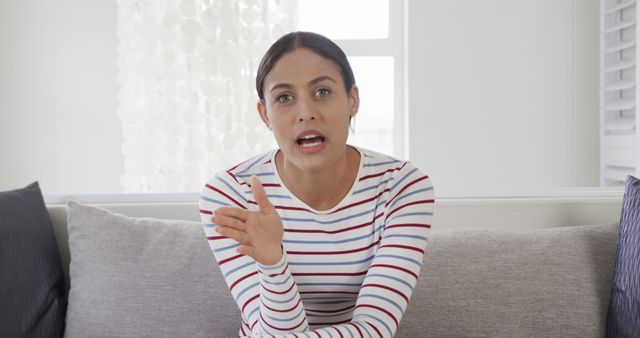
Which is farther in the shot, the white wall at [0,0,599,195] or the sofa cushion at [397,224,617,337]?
the white wall at [0,0,599,195]

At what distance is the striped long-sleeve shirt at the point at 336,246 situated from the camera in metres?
1.36

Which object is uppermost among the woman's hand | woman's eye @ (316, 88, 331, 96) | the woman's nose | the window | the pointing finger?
the window

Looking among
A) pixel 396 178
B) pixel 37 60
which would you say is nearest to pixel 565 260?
pixel 396 178

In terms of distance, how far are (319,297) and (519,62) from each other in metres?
3.00

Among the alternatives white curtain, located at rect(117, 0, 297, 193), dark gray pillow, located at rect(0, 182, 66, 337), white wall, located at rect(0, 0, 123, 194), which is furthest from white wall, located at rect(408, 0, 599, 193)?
dark gray pillow, located at rect(0, 182, 66, 337)

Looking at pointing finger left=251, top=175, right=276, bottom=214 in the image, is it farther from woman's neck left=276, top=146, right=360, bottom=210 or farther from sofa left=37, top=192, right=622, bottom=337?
sofa left=37, top=192, right=622, bottom=337

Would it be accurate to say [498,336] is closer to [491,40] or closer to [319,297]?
[319,297]

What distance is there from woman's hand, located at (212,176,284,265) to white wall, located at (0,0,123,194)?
10.3 feet

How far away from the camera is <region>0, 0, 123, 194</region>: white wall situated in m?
4.08

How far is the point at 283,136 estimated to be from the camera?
1385mm

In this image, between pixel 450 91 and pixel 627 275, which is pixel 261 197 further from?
pixel 450 91

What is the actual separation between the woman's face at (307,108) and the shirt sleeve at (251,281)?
0.16 m

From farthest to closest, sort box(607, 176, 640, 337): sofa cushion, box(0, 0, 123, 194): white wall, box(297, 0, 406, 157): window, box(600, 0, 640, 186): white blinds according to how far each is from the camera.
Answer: box(297, 0, 406, 157): window
box(0, 0, 123, 194): white wall
box(600, 0, 640, 186): white blinds
box(607, 176, 640, 337): sofa cushion

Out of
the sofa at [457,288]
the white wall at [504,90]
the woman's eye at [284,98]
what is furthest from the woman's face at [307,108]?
the white wall at [504,90]
